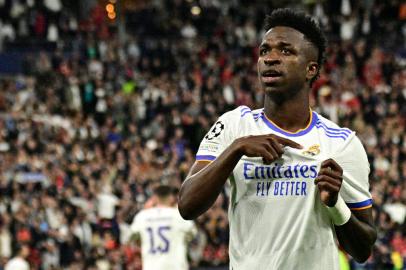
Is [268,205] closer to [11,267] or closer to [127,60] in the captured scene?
[11,267]

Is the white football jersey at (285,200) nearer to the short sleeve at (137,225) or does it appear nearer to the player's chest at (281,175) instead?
the player's chest at (281,175)

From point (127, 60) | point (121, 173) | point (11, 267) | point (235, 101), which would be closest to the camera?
point (11, 267)

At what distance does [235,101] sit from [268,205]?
1781cm

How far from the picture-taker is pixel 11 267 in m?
14.0

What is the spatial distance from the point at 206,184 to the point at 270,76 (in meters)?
0.58

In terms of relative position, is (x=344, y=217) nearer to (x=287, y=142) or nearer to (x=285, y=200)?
(x=285, y=200)

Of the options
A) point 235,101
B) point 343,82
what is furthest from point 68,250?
point 343,82

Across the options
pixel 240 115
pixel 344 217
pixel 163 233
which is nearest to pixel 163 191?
pixel 163 233

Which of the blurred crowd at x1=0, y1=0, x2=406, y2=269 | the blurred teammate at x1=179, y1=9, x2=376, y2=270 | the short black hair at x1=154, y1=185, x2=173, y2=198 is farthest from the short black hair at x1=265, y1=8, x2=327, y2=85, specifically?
the blurred crowd at x1=0, y1=0, x2=406, y2=269

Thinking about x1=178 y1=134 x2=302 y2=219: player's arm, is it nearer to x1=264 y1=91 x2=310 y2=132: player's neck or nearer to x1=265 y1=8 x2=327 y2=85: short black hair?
x1=264 y1=91 x2=310 y2=132: player's neck

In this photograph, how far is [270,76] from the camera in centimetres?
A: 439

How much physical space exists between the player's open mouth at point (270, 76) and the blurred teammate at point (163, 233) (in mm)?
6508

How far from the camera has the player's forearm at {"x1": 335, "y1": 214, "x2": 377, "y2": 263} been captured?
4.40m

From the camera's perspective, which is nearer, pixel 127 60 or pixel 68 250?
pixel 68 250
